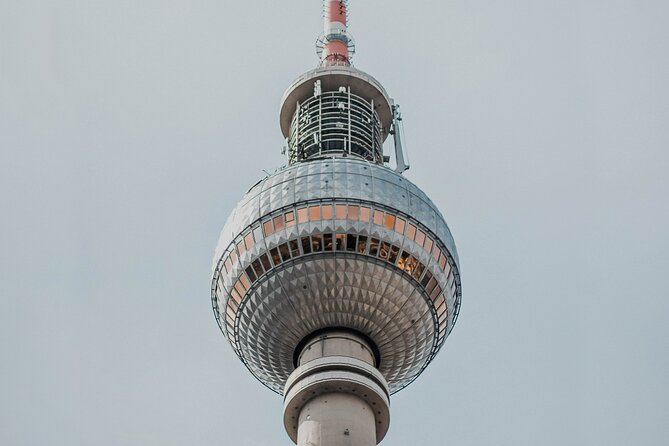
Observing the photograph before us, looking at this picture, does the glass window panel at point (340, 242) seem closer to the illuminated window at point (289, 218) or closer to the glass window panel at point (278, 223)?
the illuminated window at point (289, 218)

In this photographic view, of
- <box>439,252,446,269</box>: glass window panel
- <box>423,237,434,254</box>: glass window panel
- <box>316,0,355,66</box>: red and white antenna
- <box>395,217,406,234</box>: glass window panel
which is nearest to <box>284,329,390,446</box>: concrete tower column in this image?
A: <box>395,217,406,234</box>: glass window panel

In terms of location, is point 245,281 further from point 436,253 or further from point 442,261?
point 442,261

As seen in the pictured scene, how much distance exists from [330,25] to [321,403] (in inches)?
1336

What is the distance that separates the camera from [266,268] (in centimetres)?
5331

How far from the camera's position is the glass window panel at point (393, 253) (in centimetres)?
5309

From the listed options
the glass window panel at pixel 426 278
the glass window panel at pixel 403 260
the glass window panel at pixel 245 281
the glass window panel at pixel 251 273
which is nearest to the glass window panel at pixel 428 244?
the glass window panel at pixel 426 278

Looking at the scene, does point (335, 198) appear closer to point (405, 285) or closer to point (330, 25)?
point (405, 285)

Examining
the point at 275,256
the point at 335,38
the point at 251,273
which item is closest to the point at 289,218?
the point at 275,256

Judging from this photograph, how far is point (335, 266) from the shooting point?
172 feet

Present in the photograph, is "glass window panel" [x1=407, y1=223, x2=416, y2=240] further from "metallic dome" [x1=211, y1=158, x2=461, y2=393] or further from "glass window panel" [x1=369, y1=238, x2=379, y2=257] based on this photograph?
"glass window panel" [x1=369, y1=238, x2=379, y2=257]

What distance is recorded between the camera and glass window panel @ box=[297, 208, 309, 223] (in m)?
53.4

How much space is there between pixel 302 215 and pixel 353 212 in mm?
2658

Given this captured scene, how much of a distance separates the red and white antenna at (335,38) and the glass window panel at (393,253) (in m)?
21.7

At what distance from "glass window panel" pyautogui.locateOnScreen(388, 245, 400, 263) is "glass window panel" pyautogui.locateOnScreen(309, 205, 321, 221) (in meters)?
4.11
